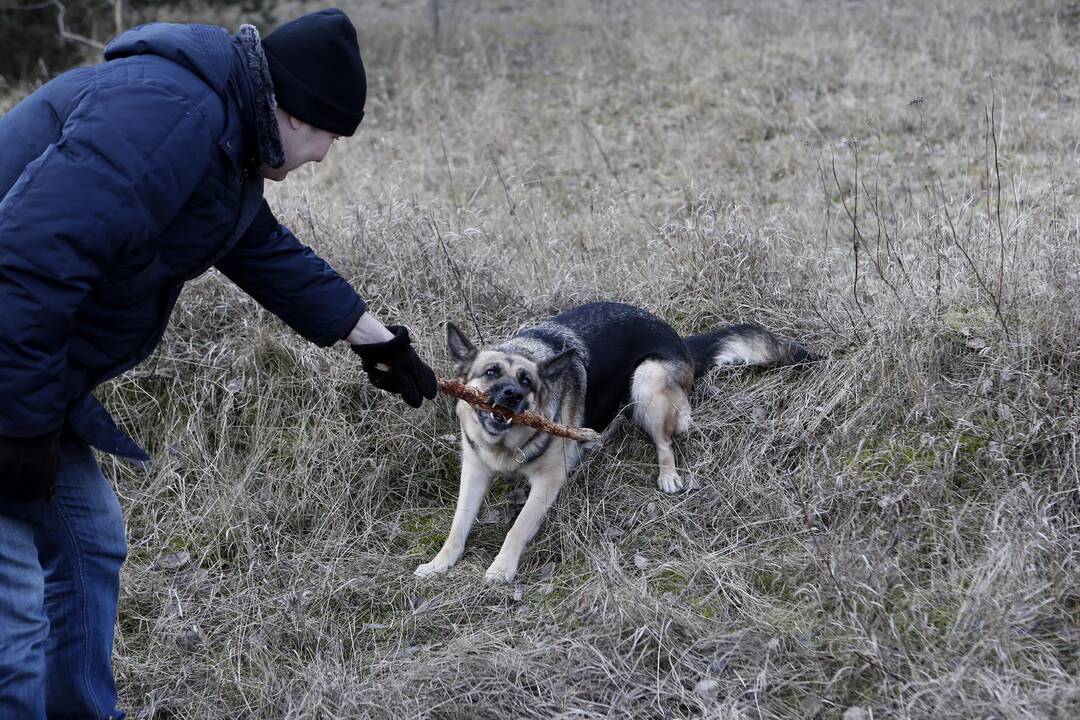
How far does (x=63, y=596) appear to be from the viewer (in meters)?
2.78

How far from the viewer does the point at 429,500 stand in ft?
14.9

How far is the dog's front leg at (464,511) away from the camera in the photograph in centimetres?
403

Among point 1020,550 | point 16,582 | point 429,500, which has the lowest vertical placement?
point 429,500

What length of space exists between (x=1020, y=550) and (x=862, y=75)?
659 centimetres

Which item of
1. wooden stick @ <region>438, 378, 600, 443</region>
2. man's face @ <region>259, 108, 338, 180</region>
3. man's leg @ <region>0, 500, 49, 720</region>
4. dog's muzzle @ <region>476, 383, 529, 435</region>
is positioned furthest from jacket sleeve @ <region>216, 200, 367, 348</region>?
man's leg @ <region>0, 500, 49, 720</region>

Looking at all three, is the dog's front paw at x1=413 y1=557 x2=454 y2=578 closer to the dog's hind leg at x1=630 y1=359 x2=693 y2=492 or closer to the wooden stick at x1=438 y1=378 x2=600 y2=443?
the wooden stick at x1=438 y1=378 x2=600 y2=443

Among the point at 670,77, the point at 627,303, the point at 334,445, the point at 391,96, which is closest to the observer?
the point at 334,445

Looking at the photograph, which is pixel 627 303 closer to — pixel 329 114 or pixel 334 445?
pixel 334 445

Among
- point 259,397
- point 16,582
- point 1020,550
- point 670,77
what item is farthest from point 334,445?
point 670,77

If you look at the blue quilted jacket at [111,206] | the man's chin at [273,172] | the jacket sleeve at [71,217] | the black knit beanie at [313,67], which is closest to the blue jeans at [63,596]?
the blue quilted jacket at [111,206]

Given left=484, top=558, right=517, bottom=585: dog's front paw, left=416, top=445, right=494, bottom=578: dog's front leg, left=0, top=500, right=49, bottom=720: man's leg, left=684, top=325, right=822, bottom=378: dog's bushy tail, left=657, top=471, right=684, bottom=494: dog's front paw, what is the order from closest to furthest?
left=0, top=500, right=49, bottom=720: man's leg, left=484, top=558, right=517, bottom=585: dog's front paw, left=416, top=445, right=494, bottom=578: dog's front leg, left=657, top=471, right=684, bottom=494: dog's front paw, left=684, top=325, right=822, bottom=378: dog's bushy tail

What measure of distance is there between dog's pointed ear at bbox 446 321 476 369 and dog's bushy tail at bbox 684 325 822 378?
1.20m

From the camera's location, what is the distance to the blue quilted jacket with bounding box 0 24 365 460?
2119mm

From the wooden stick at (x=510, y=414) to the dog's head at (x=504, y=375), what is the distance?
3cm
